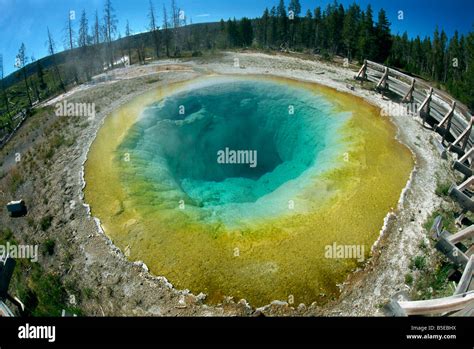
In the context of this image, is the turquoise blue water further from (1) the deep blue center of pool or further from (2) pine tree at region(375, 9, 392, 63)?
(2) pine tree at region(375, 9, 392, 63)

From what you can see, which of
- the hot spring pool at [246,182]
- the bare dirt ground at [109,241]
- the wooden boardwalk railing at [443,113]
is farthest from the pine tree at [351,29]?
the hot spring pool at [246,182]

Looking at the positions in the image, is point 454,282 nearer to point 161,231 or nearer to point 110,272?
point 161,231

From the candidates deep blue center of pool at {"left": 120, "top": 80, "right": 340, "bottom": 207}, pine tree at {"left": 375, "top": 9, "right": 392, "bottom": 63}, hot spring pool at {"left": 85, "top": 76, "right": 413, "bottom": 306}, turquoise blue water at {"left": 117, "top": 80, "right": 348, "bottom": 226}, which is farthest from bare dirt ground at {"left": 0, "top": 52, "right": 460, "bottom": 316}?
pine tree at {"left": 375, "top": 9, "right": 392, "bottom": 63}

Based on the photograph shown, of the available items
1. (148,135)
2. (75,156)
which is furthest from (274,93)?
(75,156)

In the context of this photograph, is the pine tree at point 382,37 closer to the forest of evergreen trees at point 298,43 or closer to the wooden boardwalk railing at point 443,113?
the forest of evergreen trees at point 298,43

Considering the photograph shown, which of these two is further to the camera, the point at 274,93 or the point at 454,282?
the point at 274,93

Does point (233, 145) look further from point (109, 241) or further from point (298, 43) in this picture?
point (298, 43)
